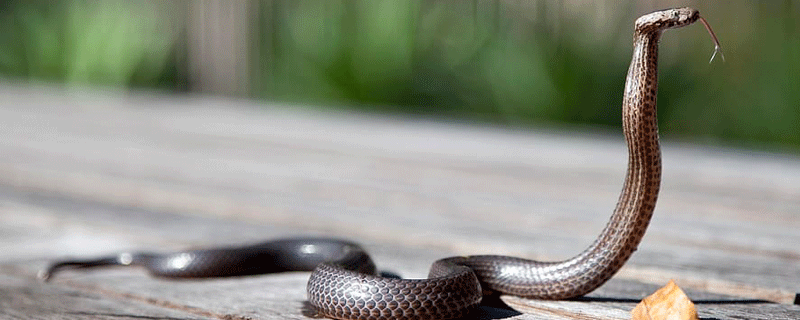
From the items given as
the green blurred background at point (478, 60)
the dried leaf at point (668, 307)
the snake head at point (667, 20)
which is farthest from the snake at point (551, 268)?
the green blurred background at point (478, 60)

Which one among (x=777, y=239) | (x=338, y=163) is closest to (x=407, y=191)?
(x=338, y=163)

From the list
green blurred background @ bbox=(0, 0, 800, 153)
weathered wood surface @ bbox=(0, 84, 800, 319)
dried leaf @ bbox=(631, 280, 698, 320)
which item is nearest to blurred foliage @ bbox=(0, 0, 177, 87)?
green blurred background @ bbox=(0, 0, 800, 153)

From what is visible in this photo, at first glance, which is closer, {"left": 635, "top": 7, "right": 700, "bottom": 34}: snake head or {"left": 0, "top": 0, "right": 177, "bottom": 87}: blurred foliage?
{"left": 635, "top": 7, "right": 700, "bottom": 34}: snake head

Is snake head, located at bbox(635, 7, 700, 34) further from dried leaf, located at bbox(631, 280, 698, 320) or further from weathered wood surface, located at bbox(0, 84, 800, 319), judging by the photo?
weathered wood surface, located at bbox(0, 84, 800, 319)

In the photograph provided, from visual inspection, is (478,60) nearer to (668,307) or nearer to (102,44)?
(102,44)

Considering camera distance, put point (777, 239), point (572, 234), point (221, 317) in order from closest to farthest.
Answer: point (221, 317) → point (777, 239) → point (572, 234)

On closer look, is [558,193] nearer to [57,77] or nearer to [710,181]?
[710,181]

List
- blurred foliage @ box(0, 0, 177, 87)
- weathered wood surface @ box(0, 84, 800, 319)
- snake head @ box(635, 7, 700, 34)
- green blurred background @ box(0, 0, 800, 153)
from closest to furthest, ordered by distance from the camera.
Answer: snake head @ box(635, 7, 700, 34) < weathered wood surface @ box(0, 84, 800, 319) < green blurred background @ box(0, 0, 800, 153) < blurred foliage @ box(0, 0, 177, 87)
